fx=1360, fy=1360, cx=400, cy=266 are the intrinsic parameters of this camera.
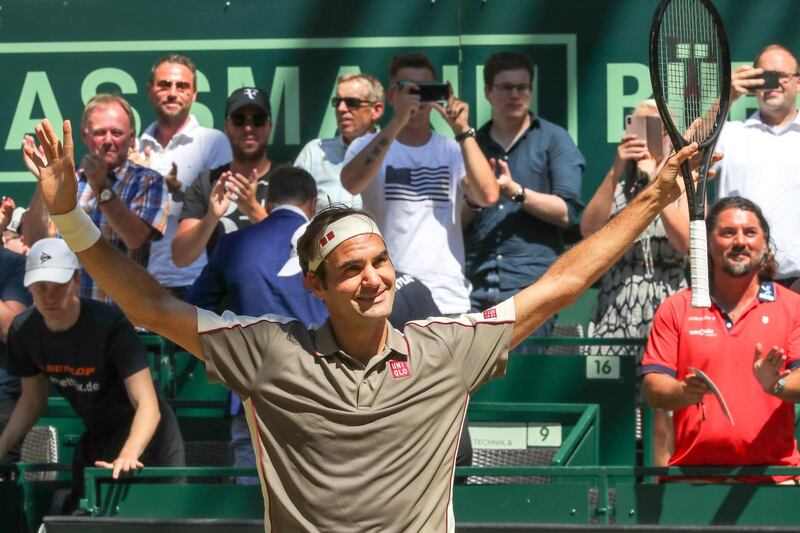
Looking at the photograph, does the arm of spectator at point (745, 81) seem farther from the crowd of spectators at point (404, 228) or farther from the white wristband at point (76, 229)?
the white wristband at point (76, 229)

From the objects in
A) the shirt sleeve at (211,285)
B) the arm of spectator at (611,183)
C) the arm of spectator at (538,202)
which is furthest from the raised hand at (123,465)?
the arm of spectator at (538,202)

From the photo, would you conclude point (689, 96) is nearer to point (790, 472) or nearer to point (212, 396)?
point (790, 472)

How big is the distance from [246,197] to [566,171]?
1.77 meters

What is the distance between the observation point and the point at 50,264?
19.9 ft

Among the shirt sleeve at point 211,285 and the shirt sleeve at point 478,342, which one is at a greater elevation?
the shirt sleeve at point 211,285

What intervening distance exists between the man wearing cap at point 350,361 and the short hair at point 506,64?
360cm

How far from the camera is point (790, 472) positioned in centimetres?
535

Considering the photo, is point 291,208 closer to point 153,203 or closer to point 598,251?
point 153,203

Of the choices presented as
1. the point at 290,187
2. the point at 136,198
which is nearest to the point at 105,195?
the point at 136,198

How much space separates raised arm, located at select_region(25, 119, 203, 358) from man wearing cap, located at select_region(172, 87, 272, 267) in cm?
324

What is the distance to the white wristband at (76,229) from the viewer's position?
139 inches

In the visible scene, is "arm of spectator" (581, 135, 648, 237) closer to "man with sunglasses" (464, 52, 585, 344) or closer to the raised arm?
"man with sunglasses" (464, 52, 585, 344)

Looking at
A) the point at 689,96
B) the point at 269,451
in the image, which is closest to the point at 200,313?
the point at 269,451

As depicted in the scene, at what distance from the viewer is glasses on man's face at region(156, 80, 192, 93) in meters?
7.61
